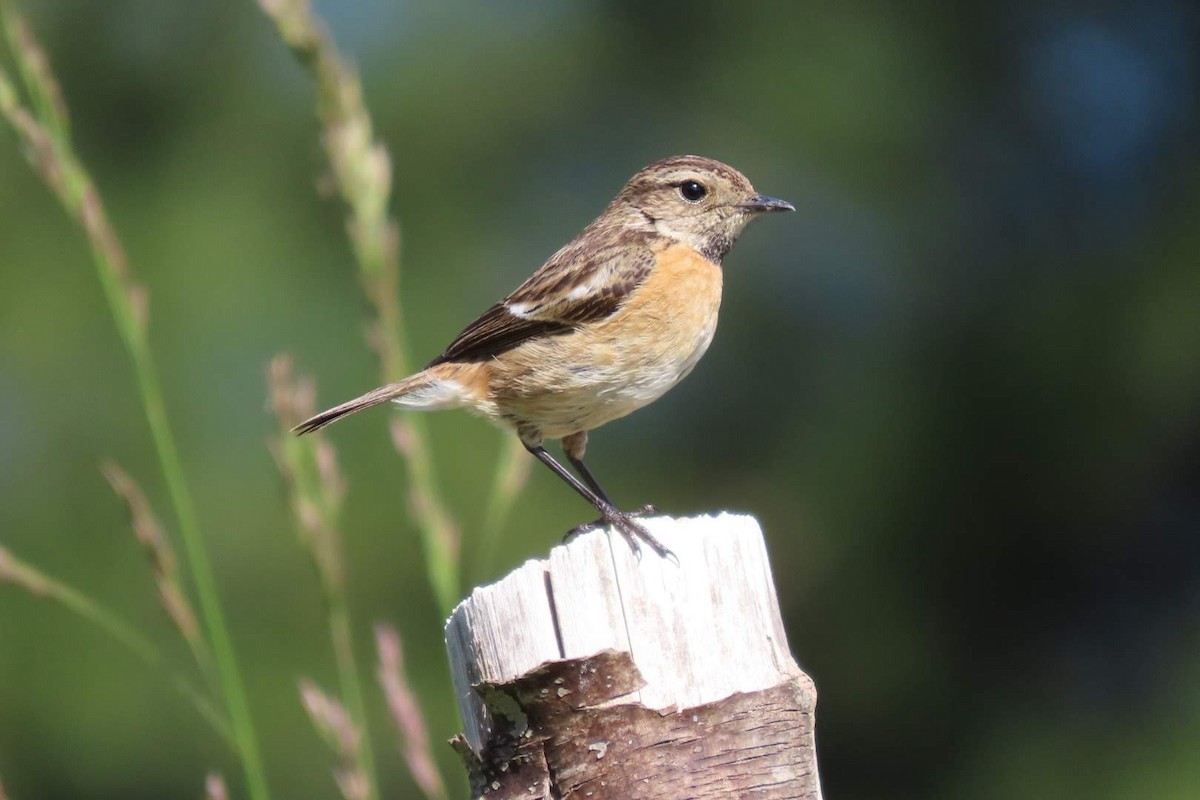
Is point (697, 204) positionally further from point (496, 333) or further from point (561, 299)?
point (496, 333)

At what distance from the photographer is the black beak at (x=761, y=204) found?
175 inches

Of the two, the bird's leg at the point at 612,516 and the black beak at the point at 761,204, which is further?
the black beak at the point at 761,204

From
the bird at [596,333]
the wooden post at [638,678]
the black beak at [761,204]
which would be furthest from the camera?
the black beak at [761,204]

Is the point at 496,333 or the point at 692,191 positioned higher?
the point at 692,191

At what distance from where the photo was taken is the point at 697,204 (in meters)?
4.55

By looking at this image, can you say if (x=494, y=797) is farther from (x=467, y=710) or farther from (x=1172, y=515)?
(x=1172, y=515)

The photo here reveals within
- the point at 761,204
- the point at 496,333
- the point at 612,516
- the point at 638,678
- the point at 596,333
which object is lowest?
the point at 638,678

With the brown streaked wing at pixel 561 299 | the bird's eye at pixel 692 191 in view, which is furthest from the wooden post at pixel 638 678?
the bird's eye at pixel 692 191

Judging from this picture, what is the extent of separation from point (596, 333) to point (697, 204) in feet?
2.67

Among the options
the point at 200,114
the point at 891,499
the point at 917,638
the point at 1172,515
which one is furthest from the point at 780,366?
the point at 200,114

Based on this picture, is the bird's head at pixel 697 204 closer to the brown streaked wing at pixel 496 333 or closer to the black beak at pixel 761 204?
the black beak at pixel 761 204

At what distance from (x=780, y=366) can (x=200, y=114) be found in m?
4.23

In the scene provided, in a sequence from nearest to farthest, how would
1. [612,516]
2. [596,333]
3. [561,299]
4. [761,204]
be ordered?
[612,516] → [596,333] → [561,299] → [761,204]

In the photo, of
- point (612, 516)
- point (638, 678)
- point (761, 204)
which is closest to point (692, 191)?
point (761, 204)
